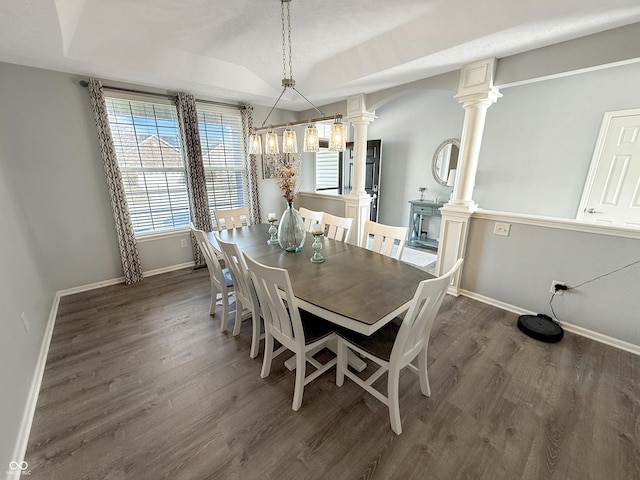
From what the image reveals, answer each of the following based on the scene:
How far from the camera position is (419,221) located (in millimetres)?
4762

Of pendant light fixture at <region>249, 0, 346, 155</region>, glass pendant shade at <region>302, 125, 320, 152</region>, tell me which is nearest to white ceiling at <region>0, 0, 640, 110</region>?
pendant light fixture at <region>249, 0, 346, 155</region>

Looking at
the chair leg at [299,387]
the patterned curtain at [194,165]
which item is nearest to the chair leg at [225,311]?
the chair leg at [299,387]

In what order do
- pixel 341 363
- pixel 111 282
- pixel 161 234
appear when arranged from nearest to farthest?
pixel 341 363 → pixel 111 282 → pixel 161 234

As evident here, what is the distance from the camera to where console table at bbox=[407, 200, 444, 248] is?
4.45 metres

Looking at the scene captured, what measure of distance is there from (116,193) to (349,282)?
3.13 m

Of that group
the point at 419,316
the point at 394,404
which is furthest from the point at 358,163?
the point at 394,404

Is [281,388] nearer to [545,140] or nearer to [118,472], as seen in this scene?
[118,472]

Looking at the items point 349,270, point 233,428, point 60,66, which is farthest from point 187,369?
point 60,66

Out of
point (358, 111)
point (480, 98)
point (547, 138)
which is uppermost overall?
point (358, 111)

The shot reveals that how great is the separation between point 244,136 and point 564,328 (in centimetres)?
460

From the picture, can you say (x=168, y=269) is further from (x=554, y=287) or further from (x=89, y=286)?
(x=554, y=287)

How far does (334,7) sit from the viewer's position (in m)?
2.01

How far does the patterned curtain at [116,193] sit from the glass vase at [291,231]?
7.55 ft

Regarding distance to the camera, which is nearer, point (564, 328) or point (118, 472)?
point (118, 472)
